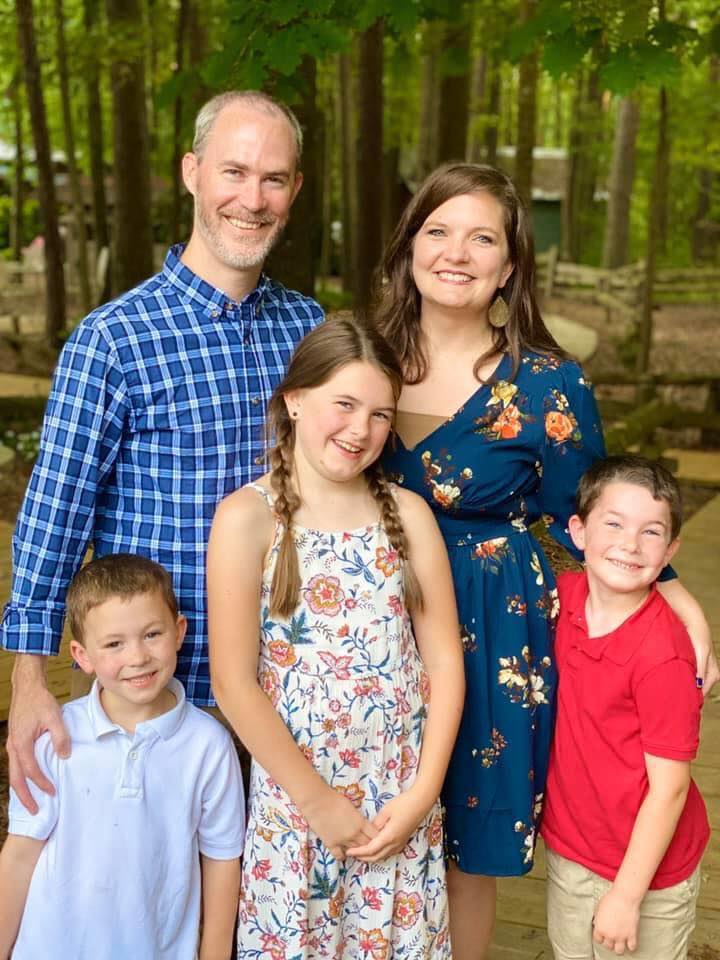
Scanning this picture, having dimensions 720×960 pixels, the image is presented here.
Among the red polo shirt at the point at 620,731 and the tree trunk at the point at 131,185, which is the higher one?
the tree trunk at the point at 131,185

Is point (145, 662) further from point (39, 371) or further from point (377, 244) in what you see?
point (39, 371)

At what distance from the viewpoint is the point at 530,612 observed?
2379mm

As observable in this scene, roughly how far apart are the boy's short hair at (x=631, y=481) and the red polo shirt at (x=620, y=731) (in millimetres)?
185

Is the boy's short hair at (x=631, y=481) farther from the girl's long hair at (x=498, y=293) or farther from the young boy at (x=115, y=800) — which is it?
the young boy at (x=115, y=800)

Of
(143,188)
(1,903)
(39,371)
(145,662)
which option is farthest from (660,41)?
(39,371)

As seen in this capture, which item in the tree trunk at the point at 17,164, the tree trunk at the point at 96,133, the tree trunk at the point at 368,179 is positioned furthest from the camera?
the tree trunk at the point at 17,164

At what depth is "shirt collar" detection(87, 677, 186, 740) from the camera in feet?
7.09

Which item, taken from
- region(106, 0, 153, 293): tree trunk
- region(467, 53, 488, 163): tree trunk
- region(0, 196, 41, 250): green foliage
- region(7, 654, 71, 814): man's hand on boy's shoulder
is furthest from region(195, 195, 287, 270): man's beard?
region(0, 196, 41, 250): green foliage

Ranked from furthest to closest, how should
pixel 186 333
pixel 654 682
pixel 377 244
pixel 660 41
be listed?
pixel 377 244 → pixel 660 41 → pixel 186 333 → pixel 654 682

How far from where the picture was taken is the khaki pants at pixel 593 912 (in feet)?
7.28

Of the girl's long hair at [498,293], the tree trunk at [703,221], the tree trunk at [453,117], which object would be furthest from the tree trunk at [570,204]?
the girl's long hair at [498,293]

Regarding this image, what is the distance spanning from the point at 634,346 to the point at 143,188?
5.85 metres

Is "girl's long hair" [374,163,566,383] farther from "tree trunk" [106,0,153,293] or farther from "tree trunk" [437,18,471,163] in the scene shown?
"tree trunk" [106,0,153,293]

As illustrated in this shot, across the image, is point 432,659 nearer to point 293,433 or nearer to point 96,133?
point 293,433
